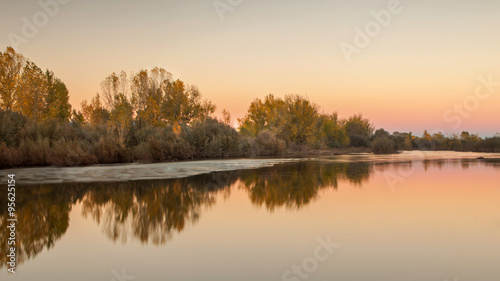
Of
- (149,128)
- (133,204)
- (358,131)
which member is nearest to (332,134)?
(358,131)

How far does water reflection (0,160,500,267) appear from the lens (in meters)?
5.83

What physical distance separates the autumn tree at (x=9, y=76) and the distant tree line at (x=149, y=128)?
8 cm

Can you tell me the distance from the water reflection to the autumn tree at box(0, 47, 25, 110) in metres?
29.2

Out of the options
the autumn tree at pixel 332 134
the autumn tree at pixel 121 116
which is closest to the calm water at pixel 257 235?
the autumn tree at pixel 121 116

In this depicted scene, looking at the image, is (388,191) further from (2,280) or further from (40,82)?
(40,82)

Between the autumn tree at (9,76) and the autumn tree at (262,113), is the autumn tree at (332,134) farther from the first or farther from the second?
the autumn tree at (9,76)

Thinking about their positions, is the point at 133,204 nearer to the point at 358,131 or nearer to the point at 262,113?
the point at 262,113

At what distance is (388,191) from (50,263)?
909cm

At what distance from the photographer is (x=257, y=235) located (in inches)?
223

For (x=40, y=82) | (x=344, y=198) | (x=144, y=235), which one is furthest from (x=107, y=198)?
(x=40, y=82)

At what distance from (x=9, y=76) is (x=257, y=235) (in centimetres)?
3862

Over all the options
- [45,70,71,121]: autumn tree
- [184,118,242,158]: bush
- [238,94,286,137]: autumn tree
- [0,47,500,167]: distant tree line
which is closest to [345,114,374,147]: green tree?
[0,47,500,167]: distant tree line

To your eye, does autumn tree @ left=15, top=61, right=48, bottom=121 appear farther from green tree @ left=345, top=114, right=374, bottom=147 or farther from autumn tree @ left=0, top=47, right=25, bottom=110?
green tree @ left=345, top=114, right=374, bottom=147

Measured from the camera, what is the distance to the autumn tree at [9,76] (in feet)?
111
